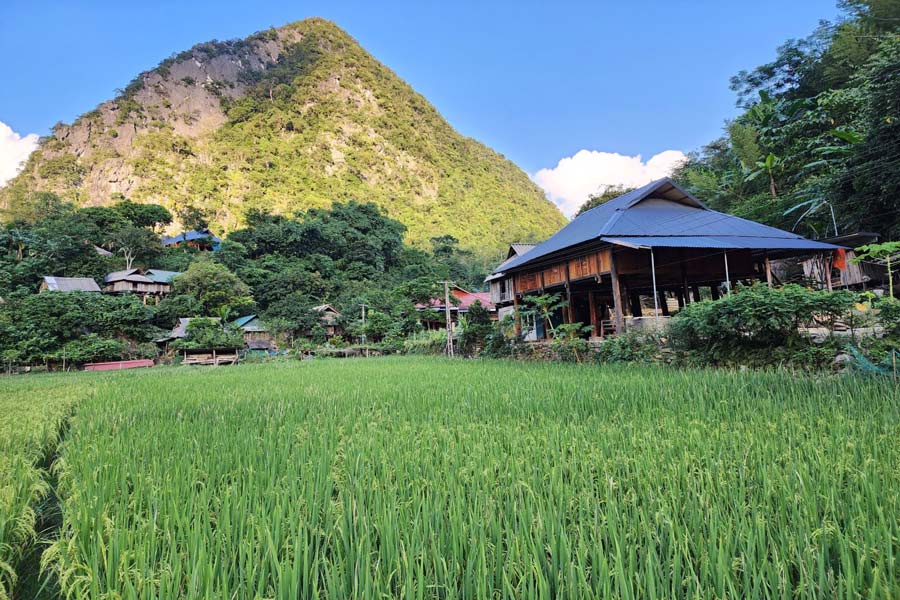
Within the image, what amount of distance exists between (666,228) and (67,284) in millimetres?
34255

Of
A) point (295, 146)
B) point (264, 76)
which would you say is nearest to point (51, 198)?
point (295, 146)

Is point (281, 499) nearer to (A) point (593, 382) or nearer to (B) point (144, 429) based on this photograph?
(B) point (144, 429)

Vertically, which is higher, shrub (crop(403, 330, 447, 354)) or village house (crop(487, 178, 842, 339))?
village house (crop(487, 178, 842, 339))

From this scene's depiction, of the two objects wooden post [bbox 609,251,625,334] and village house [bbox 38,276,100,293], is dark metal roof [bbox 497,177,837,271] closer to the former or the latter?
wooden post [bbox 609,251,625,334]

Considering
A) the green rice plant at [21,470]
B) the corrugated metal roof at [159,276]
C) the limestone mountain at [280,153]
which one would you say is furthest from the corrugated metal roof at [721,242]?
the limestone mountain at [280,153]

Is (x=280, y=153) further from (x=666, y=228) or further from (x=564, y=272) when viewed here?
(x=666, y=228)

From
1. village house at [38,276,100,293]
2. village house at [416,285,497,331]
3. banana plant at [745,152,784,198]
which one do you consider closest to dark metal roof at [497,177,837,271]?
banana plant at [745,152,784,198]

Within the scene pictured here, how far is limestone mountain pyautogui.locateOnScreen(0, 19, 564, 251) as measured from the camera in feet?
189

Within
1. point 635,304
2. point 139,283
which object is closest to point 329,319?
point 139,283

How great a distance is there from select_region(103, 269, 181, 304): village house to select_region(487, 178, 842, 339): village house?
95.8 feet

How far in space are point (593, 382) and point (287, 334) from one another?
2692cm

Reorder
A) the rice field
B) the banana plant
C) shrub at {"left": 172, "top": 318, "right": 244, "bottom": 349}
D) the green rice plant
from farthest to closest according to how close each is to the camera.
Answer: shrub at {"left": 172, "top": 318, "right": 244, "bottom": 349}
the banana plant
the green rice plant
the rice field

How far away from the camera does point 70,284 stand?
88.2 feet

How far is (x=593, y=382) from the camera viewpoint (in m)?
5.14
